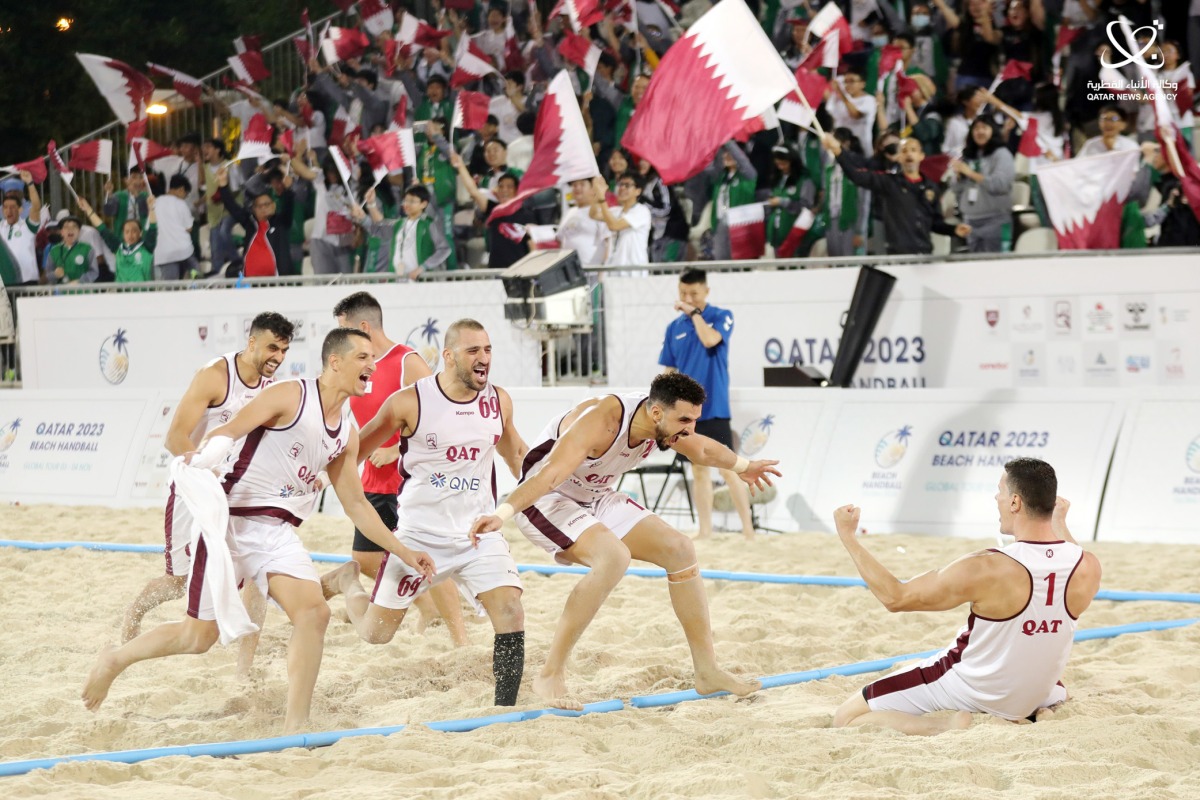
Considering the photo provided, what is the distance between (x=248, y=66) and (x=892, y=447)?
13.3 metres

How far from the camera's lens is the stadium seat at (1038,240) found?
1261 centimetres

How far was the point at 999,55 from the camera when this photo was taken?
Result: 1388 centimetres

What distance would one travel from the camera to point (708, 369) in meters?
11.3

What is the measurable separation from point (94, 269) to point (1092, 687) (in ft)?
48.8

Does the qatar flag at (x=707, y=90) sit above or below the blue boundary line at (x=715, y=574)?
above

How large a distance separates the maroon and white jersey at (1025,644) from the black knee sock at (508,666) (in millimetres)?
1792

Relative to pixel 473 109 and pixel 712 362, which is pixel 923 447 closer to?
pixel 712 362

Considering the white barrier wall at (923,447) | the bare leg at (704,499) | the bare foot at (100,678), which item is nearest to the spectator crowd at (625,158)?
the white barrier wall at (923,447)

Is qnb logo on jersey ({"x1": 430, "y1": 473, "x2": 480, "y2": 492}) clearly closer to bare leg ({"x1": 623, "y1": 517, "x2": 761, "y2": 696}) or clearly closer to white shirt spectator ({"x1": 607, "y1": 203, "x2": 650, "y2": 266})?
bare leg ({"x1": 623, "y1": 517, "x2": 761, "y2": 696})

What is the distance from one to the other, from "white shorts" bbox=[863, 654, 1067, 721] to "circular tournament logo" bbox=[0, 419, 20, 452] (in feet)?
38.2

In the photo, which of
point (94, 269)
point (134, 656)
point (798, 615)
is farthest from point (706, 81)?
point (94, 269)

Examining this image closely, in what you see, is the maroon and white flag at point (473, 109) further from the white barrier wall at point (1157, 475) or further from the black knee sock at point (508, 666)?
the black knee sock at point (508, 666)

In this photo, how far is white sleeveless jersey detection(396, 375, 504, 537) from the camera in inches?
255

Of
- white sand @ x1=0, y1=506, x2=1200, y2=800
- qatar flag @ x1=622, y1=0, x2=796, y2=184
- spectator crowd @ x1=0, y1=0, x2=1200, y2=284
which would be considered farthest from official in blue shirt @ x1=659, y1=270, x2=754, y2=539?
spectator crowd @ x1=0, y1=0, x2=1200, y2=284
